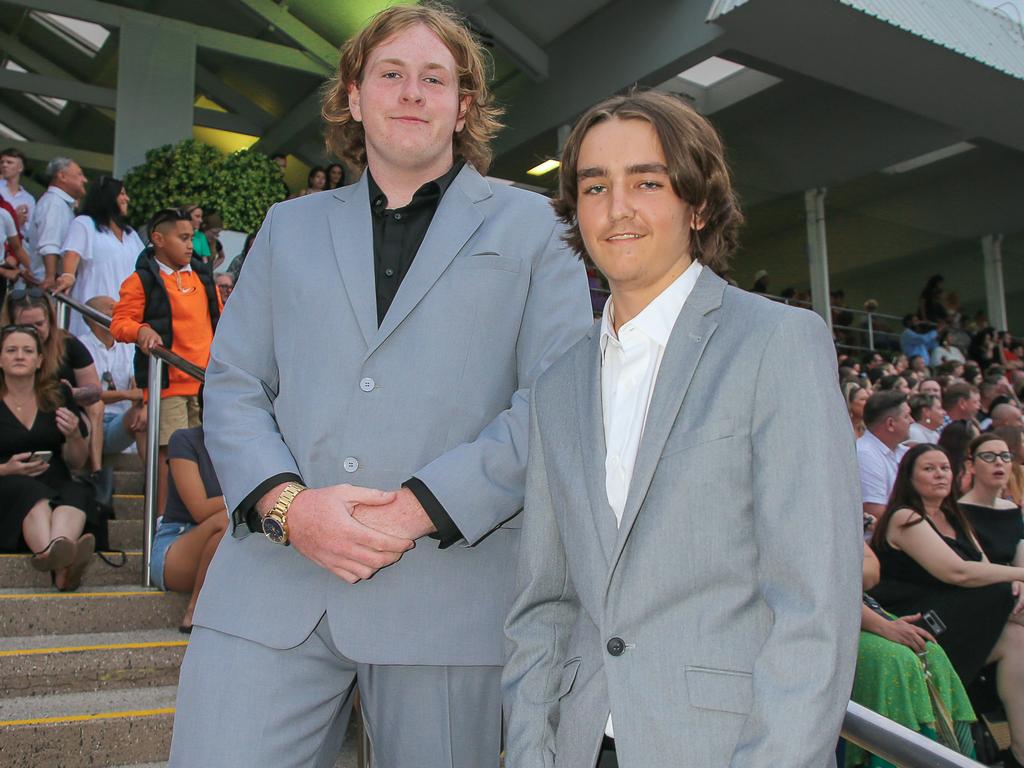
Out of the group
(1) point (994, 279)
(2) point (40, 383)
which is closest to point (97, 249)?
(2) point (40, 383)

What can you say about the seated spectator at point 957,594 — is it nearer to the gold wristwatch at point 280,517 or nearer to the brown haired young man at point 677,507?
the brown haired young man at point 677,507

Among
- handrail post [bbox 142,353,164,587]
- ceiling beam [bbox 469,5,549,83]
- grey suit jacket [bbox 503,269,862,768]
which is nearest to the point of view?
grey suit jacket [bbox 503,269,862,768]

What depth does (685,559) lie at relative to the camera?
137cm

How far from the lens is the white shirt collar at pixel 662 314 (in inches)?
60.6

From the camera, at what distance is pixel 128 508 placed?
218 inches

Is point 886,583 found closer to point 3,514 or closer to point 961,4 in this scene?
point 3,514

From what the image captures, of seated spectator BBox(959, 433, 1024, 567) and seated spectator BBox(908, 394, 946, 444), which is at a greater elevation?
seated spectator BBox(908, 394, 946, 444)

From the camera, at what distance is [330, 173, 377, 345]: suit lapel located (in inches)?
73.4

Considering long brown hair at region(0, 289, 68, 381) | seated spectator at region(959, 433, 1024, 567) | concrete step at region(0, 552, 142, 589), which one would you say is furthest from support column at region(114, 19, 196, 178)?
seated spectator at region(959, 433, 1024, 567)

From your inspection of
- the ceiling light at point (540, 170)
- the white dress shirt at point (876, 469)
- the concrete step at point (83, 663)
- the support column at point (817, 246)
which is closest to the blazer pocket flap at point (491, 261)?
the concrete step at point (83, 663)

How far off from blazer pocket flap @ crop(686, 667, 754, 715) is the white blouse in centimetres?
628

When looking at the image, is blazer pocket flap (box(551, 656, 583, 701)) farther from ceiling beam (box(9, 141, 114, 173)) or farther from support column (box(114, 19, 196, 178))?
ceiling beam (box(9, 141, 114, 173))

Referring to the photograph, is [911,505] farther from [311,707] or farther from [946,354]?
[946,354]

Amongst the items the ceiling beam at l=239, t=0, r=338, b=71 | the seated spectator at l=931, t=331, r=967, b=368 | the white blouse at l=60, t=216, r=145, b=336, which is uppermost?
the ceiling beam at l=239, t=0, r=338, b=71
